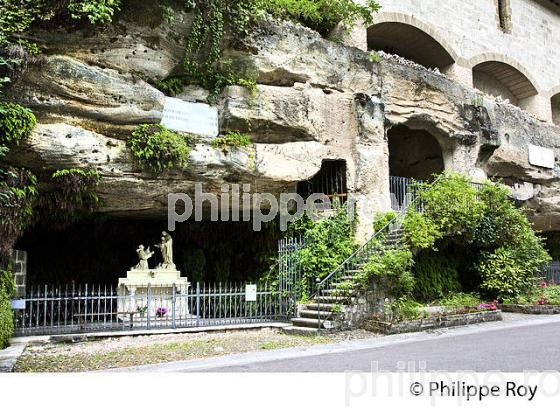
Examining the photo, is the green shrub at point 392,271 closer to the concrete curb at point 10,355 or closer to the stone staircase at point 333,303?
the stone staircase at point 333,303

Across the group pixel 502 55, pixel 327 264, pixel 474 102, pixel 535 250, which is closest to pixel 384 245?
pixel 327 264

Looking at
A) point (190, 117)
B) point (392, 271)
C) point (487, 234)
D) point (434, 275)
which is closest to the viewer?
point (392, 271)

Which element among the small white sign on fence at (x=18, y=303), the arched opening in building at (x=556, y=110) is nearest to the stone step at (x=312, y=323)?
the small white sign on fence at (x=18, y=303)

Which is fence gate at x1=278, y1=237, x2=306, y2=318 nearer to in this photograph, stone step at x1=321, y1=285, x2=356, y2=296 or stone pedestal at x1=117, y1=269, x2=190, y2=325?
stone step at x1=321, y1=285, x2=356, y2=296

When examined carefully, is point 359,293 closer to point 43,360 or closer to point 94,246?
point 43,360

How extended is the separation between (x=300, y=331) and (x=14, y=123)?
735cm

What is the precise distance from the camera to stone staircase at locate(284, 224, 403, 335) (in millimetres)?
11391

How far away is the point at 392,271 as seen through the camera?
1216 cm

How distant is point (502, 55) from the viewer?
23.1 metres

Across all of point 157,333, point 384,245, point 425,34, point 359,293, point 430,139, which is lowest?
point 157,333

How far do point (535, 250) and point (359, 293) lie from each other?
7.68m

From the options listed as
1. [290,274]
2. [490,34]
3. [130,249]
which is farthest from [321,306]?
[490,34]

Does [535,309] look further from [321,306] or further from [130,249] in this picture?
[130,249]

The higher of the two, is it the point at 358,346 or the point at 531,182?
the point at 531,182
